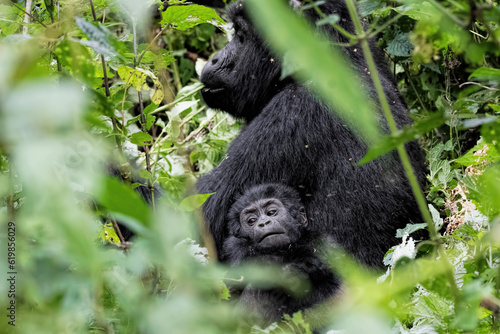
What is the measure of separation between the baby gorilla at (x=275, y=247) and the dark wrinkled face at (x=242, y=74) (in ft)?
2.03

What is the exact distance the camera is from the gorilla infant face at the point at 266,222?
230 centimetres

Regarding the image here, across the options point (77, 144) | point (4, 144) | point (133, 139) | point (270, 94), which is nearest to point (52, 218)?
point (4, 144)

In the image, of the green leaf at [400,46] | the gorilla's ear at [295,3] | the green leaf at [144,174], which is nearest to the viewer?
the green leaf at [144,174]

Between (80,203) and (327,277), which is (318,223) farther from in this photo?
(80,203)

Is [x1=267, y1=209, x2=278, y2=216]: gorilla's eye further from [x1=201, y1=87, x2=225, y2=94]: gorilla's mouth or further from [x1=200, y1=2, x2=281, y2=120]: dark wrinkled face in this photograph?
[x1=201, y1=87, x2=225, y2=94]: gorilla's mouth

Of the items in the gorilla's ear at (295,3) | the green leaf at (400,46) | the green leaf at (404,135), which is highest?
the green leaf at (404,135)

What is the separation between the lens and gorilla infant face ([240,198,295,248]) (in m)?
2.30

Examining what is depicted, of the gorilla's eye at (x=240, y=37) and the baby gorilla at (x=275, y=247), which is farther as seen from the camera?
the gorilla's eye at (x=240, y=37)

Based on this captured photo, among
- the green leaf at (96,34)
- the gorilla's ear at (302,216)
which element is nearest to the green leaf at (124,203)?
the green leaf at (96,34)

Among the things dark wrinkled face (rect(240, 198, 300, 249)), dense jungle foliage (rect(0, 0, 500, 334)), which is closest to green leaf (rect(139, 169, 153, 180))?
dense jungle foliage (rect(0, 0, 500, 334))

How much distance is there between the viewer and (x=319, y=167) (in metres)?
2.54

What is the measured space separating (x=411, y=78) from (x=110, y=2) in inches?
89.3

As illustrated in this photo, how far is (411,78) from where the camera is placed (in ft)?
11.8

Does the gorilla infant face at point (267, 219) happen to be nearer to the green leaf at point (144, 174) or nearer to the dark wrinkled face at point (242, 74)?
the dark wrinkled face at point (242, 74)
